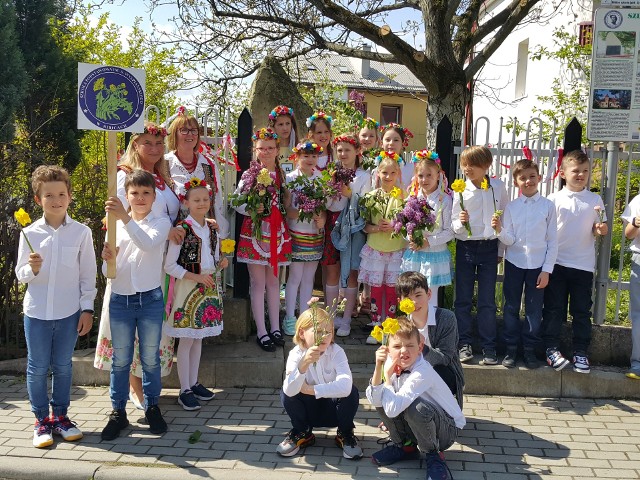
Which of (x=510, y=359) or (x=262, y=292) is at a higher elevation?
(x=262, y=292)

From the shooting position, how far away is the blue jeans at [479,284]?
5172 mm

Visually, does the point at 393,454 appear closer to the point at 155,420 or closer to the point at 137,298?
the point at 155,420

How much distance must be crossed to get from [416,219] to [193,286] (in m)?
1.78

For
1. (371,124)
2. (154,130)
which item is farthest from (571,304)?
(154,130)

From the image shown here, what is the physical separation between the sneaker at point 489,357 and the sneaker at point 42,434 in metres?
3.29

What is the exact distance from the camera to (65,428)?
171 inches

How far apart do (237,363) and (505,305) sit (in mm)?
2264

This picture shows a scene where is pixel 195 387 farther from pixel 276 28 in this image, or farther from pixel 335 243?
pixel 276 28

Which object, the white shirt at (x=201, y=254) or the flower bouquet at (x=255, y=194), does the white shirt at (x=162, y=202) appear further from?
the flower bouquet at (x=255, y=194)

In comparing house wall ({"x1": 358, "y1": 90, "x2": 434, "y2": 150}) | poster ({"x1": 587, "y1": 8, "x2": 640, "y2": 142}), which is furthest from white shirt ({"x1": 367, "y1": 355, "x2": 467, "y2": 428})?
house wall ({"x1": 358, "y1": 90, "x2": 434, "y2": 150})

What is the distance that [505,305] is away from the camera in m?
5.25

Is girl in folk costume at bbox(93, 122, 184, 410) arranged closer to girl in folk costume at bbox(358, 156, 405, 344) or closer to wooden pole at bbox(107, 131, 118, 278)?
wooden pole at bbox(107, 131, 118, 278)

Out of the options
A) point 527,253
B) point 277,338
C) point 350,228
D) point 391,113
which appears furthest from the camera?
point 391,113

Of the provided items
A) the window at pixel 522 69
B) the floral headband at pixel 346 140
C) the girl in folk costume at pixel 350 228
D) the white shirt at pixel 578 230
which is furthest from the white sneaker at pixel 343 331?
the window at pixel 522 69
